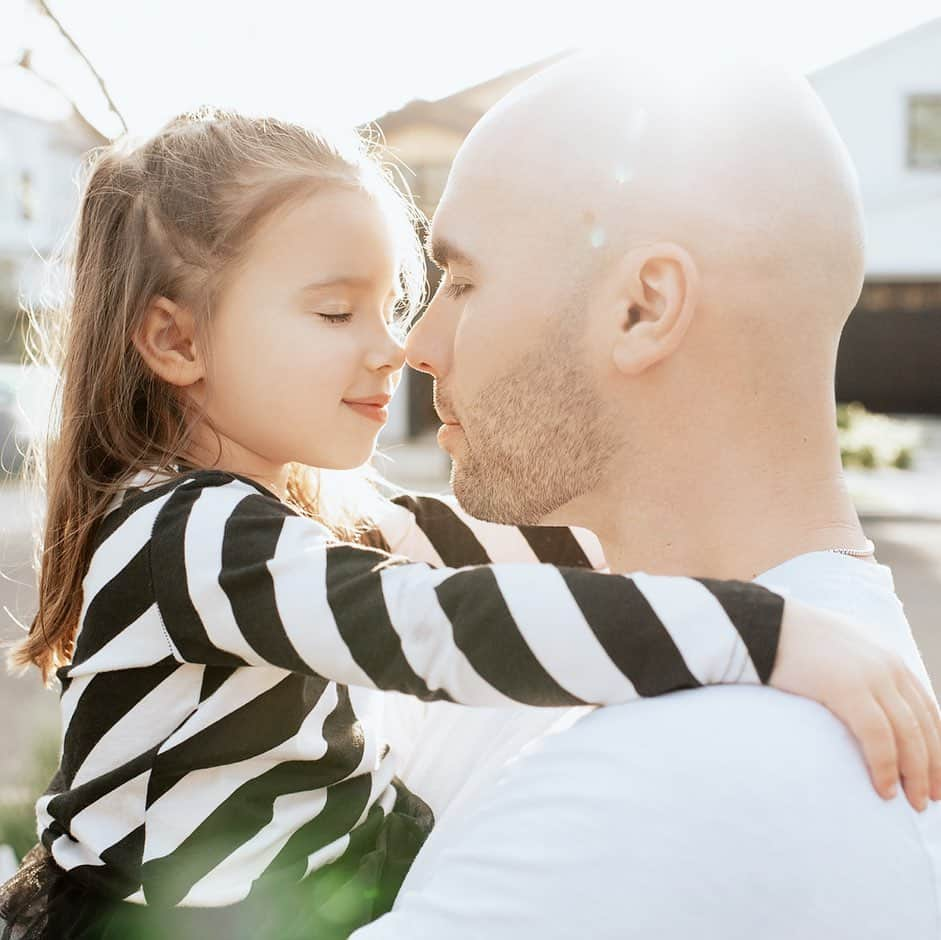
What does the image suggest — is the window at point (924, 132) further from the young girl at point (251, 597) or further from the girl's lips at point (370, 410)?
the girl's lips at point (370, 410)

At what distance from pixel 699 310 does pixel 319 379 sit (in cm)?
78

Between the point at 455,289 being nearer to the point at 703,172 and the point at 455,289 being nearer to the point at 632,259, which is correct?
the point at 632,259

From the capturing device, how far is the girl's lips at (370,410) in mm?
2383

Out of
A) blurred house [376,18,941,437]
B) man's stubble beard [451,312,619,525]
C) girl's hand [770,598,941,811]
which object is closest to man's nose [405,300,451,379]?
man's stubble beard [451,312,619,525]

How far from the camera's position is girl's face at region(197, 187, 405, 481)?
2.26 m

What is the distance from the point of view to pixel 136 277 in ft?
7.70

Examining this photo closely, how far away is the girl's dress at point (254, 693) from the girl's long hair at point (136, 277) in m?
0.19

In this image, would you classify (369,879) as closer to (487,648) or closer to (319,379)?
(487,648)

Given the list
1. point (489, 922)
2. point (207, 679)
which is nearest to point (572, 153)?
point (207, 679)

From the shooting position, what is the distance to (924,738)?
137 centimetres

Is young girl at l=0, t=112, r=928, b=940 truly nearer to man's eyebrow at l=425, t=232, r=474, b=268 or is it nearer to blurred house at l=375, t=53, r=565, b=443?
man's eyebrow at l=425, t=232, r=474, b=268

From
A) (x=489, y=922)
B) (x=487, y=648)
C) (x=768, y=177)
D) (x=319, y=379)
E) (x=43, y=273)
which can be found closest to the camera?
(x=489, y=922)

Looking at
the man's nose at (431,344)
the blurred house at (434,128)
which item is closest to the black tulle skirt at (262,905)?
the man's nose at (431,344)

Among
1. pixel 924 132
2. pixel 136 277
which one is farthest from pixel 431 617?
pixel 924 132
